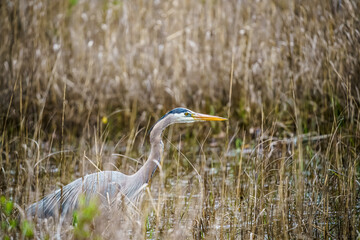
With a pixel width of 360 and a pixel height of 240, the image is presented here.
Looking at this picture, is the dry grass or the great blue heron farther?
the dry grass

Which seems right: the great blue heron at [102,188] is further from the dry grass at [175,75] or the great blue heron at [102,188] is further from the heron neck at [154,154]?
the dry grass at [175,75]

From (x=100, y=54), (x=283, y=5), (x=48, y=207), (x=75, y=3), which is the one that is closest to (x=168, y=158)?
(x=48, y=207)

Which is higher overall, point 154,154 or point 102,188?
point 154,154

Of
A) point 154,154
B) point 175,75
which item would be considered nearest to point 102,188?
point 154,154

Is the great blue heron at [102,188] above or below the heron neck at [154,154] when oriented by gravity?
below

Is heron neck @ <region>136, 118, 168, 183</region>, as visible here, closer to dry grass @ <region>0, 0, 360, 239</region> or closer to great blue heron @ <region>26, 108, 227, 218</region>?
great blue heron @ <region>26, 108, 227, 218</region>

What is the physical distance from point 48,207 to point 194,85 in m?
3.55

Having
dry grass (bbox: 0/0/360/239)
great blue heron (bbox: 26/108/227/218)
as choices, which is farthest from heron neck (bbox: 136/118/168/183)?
dry grass (bbox: 0/0/360/239)

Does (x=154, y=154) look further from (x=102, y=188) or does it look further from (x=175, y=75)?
(x=175, y=75)

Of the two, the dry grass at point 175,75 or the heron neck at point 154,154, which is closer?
the heron neck at point 154,154

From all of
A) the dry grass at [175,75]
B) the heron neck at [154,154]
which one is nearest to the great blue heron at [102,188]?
the heron neck at [154,154]

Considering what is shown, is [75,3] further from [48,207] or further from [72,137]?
[48,207]

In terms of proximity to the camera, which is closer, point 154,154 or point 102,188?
point 102,188

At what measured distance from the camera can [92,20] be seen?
753 centimetres
